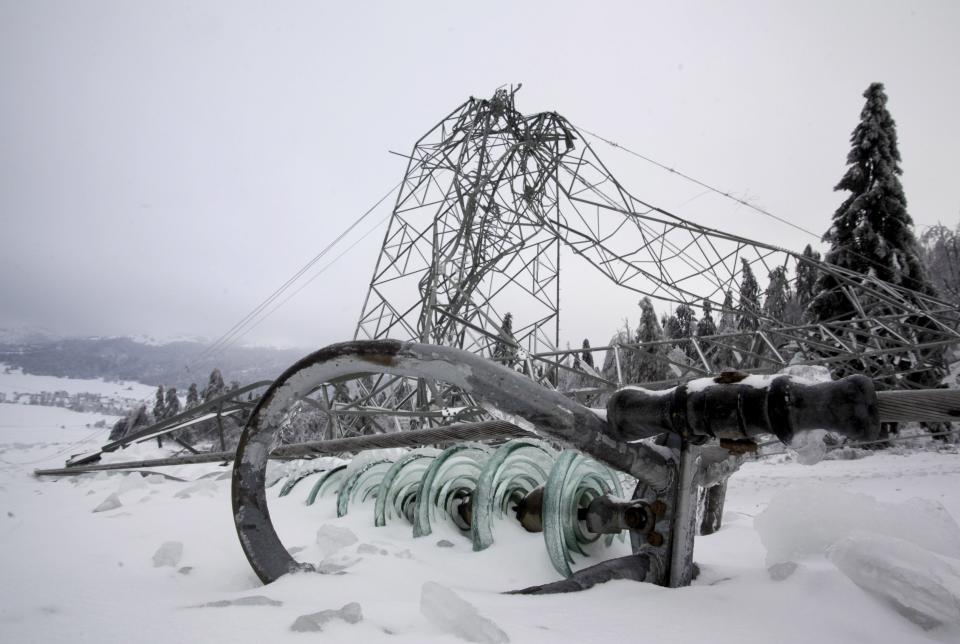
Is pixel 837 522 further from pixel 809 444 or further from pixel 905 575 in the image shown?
pixel 809 444

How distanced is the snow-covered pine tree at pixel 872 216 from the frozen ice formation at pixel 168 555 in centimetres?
1823

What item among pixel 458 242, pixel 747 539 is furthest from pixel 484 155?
pixel 747 539

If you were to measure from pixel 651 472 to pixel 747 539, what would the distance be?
824 mm

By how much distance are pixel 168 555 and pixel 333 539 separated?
1.36 feet

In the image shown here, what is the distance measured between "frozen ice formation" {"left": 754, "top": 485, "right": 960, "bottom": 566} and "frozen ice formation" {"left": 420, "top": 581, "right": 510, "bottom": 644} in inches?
31.8

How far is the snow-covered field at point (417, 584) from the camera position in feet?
2.65

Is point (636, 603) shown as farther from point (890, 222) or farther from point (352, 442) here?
point (890, 222)

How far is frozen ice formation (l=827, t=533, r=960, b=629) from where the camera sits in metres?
0.84

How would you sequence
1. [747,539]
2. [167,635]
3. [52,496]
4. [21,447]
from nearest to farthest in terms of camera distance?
[167,635] → [747,539] → [52,496] → [21,447]

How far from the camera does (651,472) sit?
→ 1.05 meters

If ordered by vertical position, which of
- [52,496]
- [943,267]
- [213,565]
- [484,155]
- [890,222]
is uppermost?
[943,267]

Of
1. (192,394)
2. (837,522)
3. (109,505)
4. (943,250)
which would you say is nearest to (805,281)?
(837,522)

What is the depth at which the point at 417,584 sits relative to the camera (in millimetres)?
1103

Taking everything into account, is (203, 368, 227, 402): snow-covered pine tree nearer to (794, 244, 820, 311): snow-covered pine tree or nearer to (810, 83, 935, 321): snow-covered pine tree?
(794, 244, 820, 311): snow-covered pine tree
